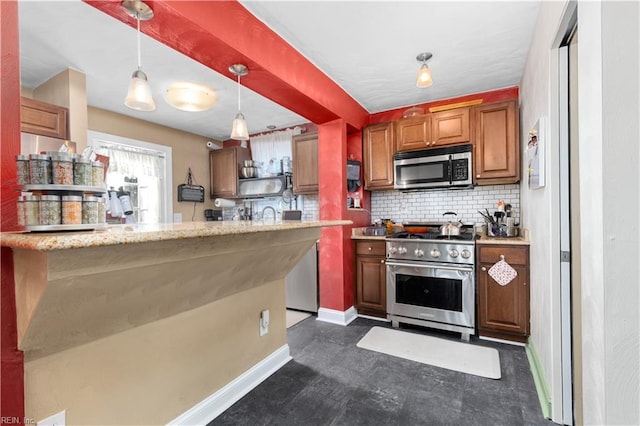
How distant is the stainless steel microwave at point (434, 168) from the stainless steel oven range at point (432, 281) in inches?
22.1

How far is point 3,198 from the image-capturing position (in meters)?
0.91

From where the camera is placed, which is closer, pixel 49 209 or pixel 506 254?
pixel 49 209

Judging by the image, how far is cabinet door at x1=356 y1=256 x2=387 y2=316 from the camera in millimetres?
3160

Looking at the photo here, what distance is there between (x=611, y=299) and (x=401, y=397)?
153 cm

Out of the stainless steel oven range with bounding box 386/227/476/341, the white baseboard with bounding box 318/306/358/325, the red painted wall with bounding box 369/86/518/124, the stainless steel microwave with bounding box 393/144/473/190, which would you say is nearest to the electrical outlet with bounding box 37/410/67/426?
the white baseboard with bounding box 318/306/358/325

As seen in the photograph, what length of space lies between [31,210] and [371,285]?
2.92m

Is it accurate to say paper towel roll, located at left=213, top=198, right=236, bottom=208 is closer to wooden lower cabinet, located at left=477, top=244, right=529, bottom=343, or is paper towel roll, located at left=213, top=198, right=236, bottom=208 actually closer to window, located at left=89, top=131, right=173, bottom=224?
window, located at left=89, top=131, right=173, bottom=224

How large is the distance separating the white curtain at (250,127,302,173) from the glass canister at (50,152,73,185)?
3.36m

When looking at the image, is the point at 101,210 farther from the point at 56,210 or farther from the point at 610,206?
the point at 610,206

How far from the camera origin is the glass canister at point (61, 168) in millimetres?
893

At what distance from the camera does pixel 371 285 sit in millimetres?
3236

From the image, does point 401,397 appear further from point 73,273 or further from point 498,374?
point 73,273

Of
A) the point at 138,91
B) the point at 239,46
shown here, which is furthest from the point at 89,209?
the point at 239,46

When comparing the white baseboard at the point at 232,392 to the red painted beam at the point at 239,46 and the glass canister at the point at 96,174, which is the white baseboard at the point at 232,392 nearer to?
the glass canister at the point at 96,174
